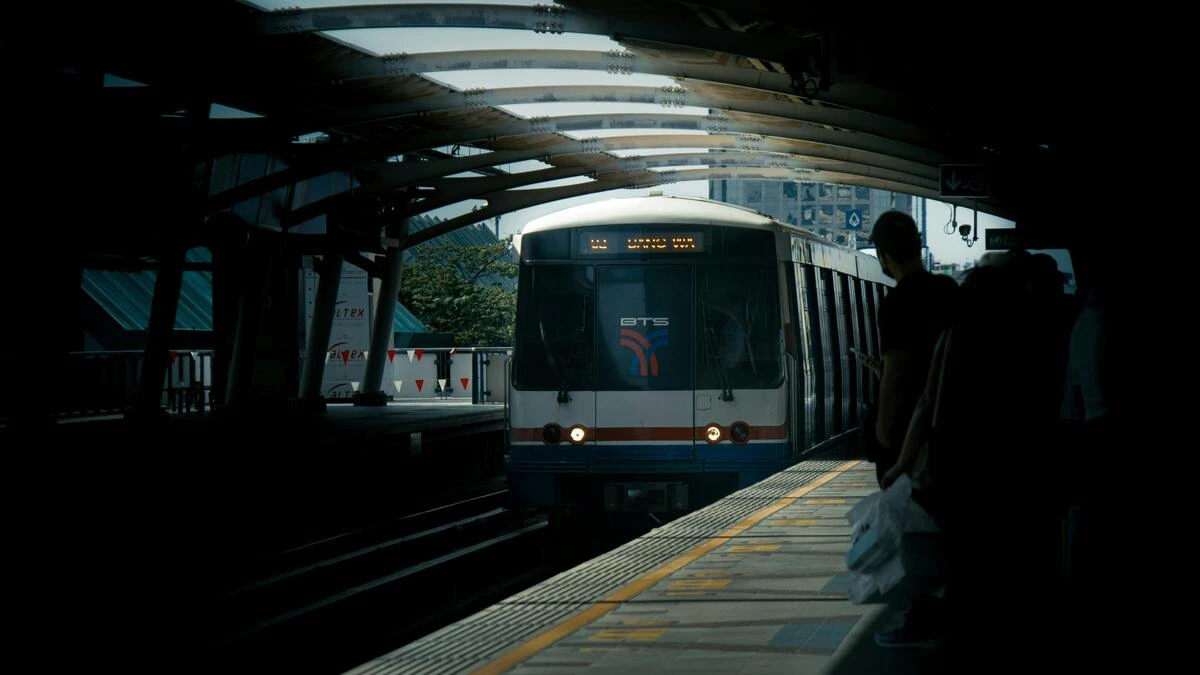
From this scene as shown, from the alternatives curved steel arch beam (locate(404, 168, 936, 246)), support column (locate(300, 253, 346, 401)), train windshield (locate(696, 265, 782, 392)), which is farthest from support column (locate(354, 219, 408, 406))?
train windshield (locate(696, 265, 782, 392))

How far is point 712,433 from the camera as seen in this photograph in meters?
13.6

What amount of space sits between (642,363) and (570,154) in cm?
1234

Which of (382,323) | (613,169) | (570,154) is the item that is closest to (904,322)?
(570,154)

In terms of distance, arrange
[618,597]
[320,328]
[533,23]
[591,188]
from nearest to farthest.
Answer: [618,597] → [533,23] → [320,328] → [591,188]

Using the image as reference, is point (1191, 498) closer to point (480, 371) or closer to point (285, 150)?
point (285, 150)

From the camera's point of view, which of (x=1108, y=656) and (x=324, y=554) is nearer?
(x=1108, y=656)

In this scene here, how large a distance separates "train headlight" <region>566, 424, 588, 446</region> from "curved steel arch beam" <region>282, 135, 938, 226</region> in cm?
1191

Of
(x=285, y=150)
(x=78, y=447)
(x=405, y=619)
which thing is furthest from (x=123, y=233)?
(x=405, y=619)

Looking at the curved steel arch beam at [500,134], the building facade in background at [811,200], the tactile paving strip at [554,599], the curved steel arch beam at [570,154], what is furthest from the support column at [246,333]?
the building facade in background at [811,200]

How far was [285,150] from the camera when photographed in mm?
22812

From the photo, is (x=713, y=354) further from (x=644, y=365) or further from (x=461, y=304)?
(x=461, y=304)

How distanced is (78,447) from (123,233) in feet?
14.4

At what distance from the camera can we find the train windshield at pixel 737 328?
44.5ft

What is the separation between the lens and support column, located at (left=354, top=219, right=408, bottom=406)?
29.5 meters
